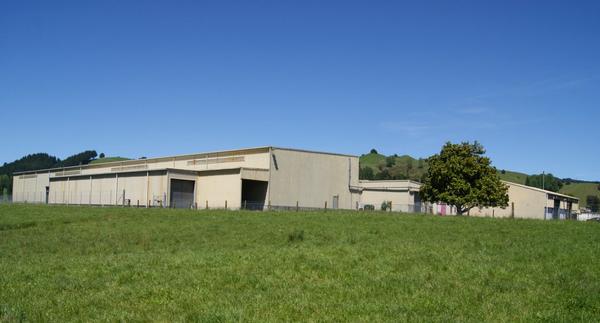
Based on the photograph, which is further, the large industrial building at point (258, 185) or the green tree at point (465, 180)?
the large industrial building at point (258, 185)

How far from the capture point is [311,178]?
225ft

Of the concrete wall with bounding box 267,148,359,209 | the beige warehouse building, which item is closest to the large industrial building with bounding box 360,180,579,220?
the concrete wall with bounding box 267,148,359,209

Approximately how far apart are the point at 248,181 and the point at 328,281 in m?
55.5

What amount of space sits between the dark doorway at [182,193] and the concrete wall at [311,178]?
1140 centimetres

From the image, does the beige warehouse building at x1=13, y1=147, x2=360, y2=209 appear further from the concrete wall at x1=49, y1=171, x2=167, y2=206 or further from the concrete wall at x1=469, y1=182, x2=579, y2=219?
the concrete wall at x1=469, y1=182, x2=579, y2=219

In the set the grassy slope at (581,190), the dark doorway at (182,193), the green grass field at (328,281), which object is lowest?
the green grass field at (328,281)

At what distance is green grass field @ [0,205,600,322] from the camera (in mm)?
10680

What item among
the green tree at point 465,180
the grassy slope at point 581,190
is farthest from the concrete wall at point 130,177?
the grassy slope at point 581,190

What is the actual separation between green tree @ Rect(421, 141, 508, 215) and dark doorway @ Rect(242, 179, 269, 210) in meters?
17.9

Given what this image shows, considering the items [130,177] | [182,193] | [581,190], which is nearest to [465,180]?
[182,193]

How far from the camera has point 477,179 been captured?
62625 mm

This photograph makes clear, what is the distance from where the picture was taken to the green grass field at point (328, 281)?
10.7m

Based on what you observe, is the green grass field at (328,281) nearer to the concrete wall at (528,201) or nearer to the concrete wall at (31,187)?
the concrete wall at (528,201)

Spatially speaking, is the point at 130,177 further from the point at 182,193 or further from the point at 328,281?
the point at 328,281
